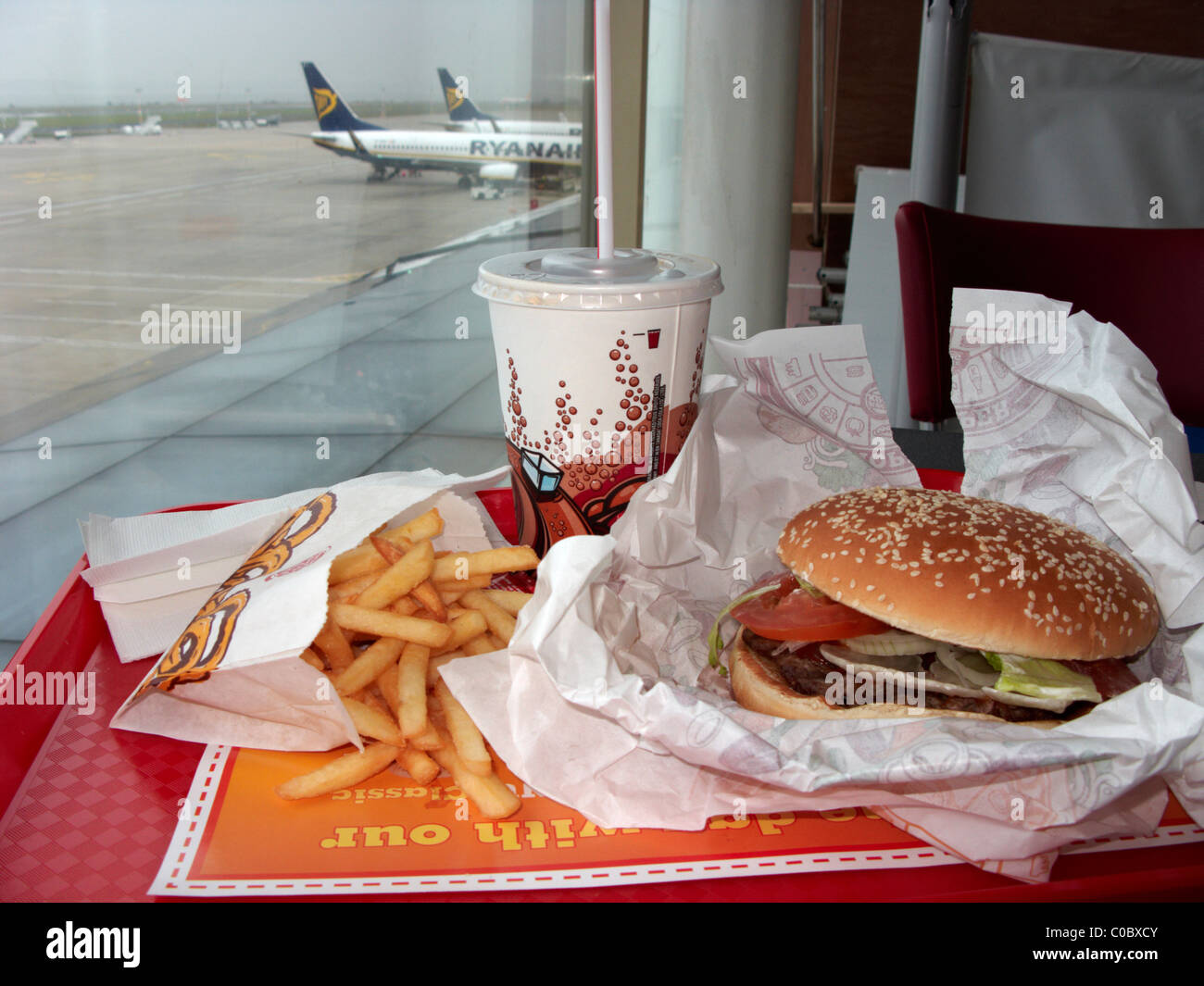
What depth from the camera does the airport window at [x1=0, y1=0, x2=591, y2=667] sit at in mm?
2568

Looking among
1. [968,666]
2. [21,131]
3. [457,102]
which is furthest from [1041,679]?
[457,102]

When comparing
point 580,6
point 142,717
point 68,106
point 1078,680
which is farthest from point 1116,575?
point 580,6

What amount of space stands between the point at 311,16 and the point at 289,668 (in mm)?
2995

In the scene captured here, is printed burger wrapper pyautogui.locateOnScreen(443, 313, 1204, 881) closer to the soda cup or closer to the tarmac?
the soda cup

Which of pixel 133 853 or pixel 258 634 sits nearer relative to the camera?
pixel 133 853

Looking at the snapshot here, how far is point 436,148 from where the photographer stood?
414 cm

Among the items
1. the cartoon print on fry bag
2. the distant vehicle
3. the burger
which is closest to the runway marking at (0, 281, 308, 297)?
the distant vehicle

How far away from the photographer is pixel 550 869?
94cm

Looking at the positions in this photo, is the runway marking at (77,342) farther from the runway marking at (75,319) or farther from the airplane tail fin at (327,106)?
the airplane tail fin at (327,106)

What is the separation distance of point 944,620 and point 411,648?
69 centimetres

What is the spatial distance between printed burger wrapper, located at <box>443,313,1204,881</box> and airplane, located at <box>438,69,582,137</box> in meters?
2.86

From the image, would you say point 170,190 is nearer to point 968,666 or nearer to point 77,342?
point 77,342

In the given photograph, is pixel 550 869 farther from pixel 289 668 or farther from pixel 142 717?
pixel 142 717
